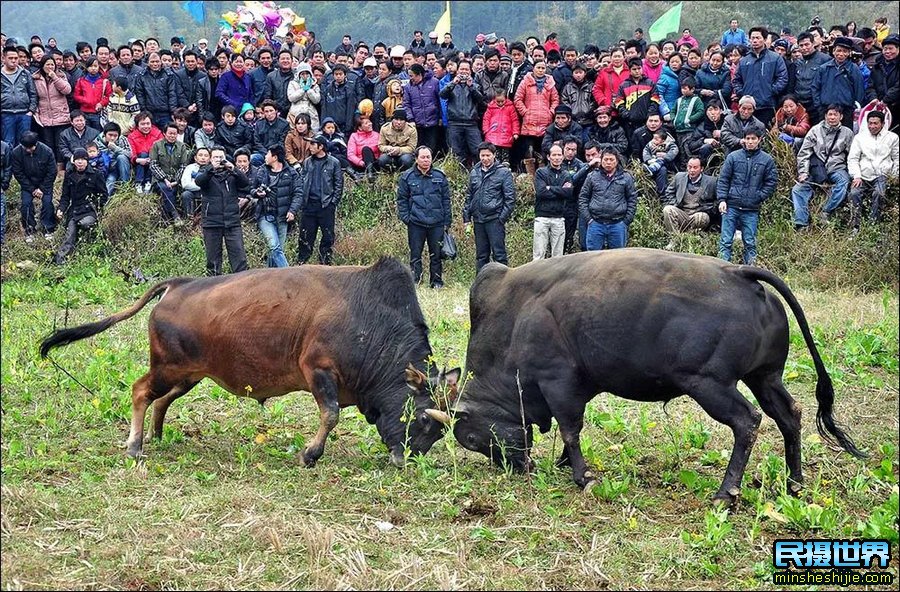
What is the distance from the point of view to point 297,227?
659 inches

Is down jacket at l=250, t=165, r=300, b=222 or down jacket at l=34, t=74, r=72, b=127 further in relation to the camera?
down jacket at l=34, t=74, r=72, b=127

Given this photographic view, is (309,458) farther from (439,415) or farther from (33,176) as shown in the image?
(33,176)

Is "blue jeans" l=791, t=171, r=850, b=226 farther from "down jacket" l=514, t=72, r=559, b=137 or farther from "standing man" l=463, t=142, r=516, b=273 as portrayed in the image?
"standing man" l=463, t=142, r=516, b=273

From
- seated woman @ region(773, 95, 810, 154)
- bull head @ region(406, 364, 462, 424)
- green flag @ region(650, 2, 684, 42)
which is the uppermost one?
green flag @ region(650, 2, 684, 42)

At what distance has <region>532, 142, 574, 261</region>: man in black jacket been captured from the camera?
48.9 feet

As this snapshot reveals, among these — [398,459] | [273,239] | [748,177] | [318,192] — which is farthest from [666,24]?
[398,459]

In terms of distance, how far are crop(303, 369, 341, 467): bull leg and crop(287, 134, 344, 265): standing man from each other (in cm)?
772

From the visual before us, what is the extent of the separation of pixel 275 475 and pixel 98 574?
194 centimetres

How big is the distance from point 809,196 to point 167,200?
9766 millimetres

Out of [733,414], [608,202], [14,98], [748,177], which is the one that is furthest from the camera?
[14,98]

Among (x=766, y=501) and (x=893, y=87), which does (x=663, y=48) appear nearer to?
(x=893, y=87)

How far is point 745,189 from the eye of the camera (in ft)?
48.1

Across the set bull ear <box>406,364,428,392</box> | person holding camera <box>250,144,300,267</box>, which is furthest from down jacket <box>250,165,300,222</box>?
bull ear <box>406,364,428,392</box>

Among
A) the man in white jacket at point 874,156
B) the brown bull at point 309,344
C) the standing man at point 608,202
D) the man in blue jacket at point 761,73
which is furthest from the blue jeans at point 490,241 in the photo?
the brown bull at point 309,344
